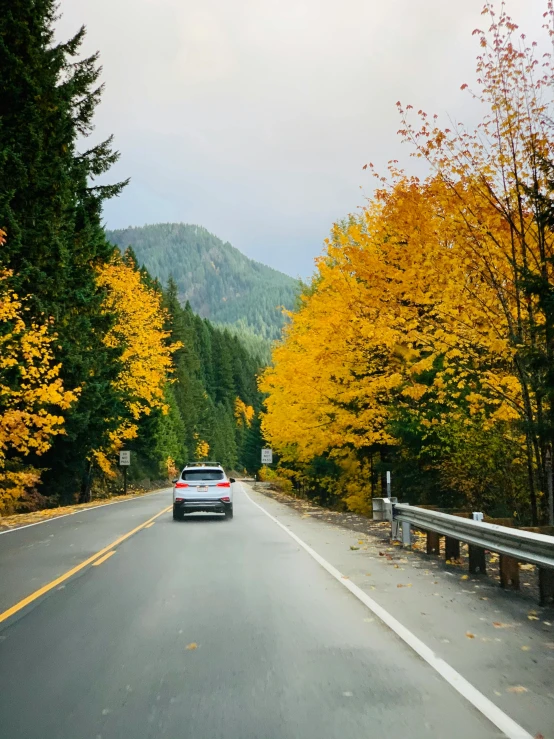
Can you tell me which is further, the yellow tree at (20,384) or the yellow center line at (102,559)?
the yellow tree at (20,384)

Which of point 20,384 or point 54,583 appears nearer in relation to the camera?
point 54,583

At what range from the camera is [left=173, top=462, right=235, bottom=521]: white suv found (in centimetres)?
2089

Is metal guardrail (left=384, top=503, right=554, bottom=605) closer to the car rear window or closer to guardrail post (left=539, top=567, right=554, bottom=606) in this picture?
guardrail post (left=539, top=567, right=554, bottom=606)

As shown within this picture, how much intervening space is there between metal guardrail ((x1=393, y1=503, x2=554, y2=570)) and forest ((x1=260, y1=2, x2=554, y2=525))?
239 centimetres

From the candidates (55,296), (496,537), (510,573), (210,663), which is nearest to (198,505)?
(55,296)

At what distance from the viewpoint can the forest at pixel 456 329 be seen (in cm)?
1251

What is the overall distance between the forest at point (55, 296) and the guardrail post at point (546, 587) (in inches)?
439

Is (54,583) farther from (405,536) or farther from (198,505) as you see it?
(198,505)

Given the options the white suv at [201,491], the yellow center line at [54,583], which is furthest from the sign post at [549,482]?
the white suv at [201,491]

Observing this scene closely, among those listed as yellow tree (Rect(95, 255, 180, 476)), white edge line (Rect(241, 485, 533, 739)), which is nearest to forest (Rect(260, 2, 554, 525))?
white edge line (Rect(241, 485, 533, 739))

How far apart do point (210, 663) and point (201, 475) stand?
15747 mm

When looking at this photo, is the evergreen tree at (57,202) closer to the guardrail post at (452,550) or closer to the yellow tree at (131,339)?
the yellow tree at (131,339)

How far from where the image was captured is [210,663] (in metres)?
5.53

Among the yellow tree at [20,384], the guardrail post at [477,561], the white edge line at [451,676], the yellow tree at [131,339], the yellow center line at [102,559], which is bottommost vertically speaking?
the yellow center line at [102,559]
